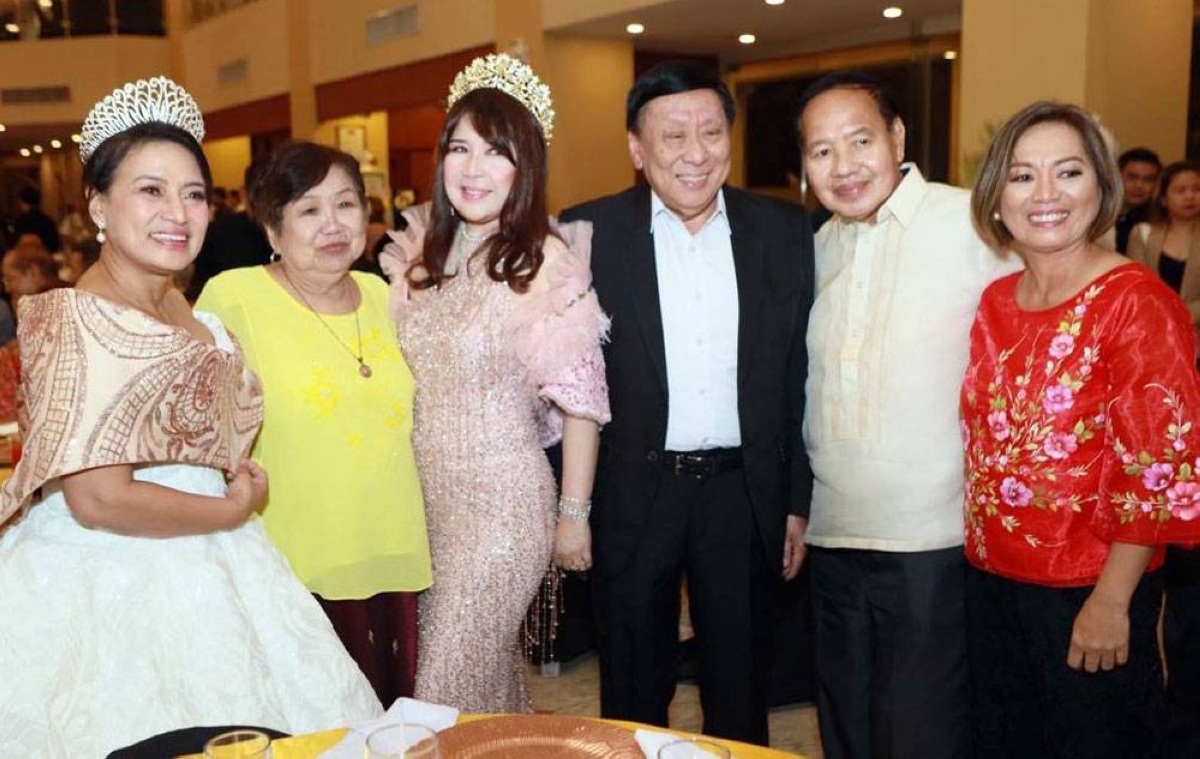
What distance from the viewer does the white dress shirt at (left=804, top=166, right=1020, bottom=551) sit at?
89.8 inches

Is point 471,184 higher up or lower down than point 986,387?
higher up

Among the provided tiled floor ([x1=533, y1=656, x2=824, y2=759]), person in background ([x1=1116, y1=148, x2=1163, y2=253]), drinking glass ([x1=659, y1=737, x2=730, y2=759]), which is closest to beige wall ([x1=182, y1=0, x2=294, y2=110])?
person in background ([x1=1116, y1=148, x2=1163, y2=253])

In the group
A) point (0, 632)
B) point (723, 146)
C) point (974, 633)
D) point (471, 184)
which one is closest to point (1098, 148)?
point (723, 146)

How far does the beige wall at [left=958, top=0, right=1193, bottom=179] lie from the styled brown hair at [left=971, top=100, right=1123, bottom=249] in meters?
4.09

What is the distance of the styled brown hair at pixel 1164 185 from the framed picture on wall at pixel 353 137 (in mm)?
10873

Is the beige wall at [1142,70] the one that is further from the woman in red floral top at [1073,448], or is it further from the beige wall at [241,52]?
the beige wall at [241,52]

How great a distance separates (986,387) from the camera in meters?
2.12

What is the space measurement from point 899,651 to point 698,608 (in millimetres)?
468

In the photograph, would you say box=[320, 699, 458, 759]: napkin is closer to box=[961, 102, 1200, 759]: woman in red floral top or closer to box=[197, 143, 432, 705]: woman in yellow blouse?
box=[197, 143, 432, 705]: woman in yellow blouse

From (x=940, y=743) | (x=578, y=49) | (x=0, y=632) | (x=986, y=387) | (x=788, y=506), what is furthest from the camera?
(x=578, y=49)

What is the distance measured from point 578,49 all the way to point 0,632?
8.97 meters

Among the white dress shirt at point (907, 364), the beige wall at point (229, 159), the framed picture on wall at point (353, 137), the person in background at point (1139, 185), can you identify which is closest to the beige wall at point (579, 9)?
the person in background at point (1139, 185)

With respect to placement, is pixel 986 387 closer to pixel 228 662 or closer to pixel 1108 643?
pixel 1108 643

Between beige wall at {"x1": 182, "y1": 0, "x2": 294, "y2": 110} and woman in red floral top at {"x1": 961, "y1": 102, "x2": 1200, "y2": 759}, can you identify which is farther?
beige wall at {"x1": 182, "y1": 0, "x2": 294, "y2": 110}
